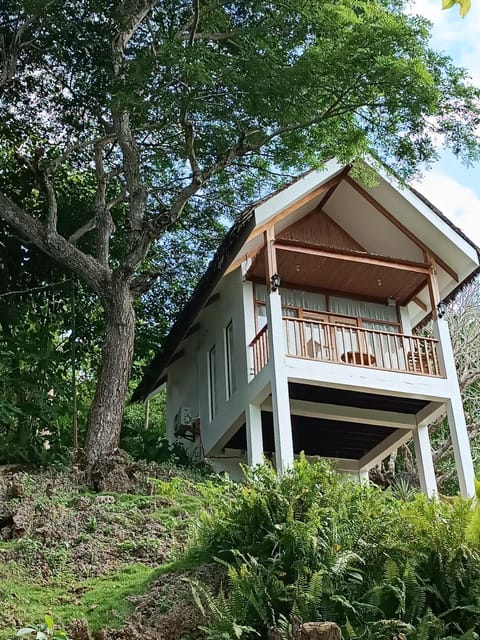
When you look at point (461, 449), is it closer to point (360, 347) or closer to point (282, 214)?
point (360, 347)

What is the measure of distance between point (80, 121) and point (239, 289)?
208 inches

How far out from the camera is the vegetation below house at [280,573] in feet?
17.0

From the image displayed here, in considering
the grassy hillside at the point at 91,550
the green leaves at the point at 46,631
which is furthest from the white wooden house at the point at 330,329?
the green leaves at the point at 46,631

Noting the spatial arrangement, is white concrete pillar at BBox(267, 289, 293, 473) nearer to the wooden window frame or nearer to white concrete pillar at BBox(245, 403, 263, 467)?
white concrete pillar at BBox(245, 403, 263, 467)

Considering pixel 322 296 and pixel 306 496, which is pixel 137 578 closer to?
pixel 306 496


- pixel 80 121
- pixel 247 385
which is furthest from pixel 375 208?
pixel 80 121

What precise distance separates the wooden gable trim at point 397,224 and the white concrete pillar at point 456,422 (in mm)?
1162

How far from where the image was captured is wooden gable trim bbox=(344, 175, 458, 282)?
14.0m

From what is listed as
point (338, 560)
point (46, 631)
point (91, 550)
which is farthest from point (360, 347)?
point (46, 631)

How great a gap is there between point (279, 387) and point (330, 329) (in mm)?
1609

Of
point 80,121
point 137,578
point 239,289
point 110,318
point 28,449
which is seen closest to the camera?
point 137,578

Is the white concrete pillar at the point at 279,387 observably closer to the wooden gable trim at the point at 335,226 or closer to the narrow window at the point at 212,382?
the wooden gable trim at the point at 335,226

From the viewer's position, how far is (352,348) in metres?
13.0

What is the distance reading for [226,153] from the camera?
42.3 ft
